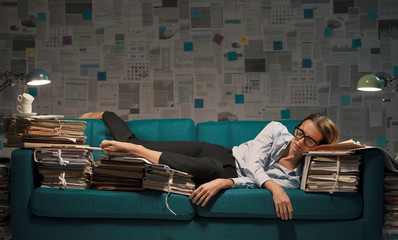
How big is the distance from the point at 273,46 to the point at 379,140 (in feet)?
4.49

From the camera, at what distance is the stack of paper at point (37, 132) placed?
187 centimetres

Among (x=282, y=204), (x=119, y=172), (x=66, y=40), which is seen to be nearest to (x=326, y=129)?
(x=282, y=204)

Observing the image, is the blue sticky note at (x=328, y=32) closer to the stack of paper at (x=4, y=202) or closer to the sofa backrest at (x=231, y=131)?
the sofa backrest at (x=231, y=131)

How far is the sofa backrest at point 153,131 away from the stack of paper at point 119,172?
0.73 m

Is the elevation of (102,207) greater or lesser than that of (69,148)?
lesser

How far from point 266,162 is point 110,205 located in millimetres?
965

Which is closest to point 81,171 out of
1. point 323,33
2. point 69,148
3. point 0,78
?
point 69,148

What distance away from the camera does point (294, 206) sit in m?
1.70

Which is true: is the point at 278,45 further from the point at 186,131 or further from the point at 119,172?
the point at 119,172

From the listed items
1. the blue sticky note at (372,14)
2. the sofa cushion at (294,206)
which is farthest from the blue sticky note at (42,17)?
the blue sticky note at (372,14)

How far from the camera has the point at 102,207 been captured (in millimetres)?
1721

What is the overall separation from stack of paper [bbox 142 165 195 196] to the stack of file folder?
2.16 feet

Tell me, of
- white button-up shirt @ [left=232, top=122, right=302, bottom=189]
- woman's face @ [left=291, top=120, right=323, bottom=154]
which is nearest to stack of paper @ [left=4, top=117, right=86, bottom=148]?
white button-up shirt @ [left=232, top=122, right=302, bottom=189]

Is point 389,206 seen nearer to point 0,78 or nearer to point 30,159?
point 30,159
